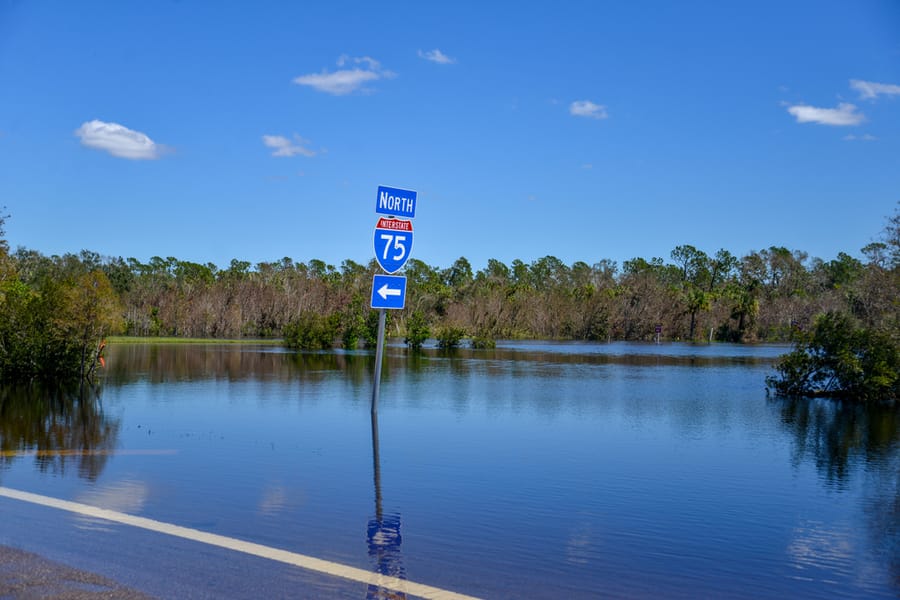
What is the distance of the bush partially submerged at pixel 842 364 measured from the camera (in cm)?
2697

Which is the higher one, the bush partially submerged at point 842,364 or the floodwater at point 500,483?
the bush partially submerged at point 842,364

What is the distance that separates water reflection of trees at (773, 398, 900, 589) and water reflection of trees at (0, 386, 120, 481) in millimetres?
10135

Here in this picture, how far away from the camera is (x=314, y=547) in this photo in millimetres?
7945

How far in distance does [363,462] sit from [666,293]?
9442cm

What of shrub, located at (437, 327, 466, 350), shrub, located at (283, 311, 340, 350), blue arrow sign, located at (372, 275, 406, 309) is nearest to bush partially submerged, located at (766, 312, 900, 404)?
blue arrow sign, located at (372, 275, 406, 309)

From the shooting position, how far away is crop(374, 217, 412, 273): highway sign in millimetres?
14312

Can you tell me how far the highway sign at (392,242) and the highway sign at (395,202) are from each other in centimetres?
15

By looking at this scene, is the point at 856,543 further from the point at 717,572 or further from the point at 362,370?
the point at 362,370

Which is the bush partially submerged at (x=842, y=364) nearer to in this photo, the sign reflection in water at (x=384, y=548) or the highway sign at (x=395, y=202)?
the highway sign at (x=395, y=202)

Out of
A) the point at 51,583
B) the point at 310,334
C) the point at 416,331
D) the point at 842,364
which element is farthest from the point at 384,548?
Answer: the point at 310,334

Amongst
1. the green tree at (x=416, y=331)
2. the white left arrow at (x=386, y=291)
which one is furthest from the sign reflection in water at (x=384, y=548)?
the green tree at (x=416, y=331)

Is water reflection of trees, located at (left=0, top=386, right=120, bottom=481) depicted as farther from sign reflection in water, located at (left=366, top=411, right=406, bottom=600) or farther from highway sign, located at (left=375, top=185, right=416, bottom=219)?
highway sign, located at (left=375, top=185, right=416, bottom=219)

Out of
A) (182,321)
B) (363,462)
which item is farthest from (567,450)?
(182,321)

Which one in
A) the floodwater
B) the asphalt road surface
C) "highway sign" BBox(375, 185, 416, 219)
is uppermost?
"highway sign" BBox(375, 185, 416, 219)
